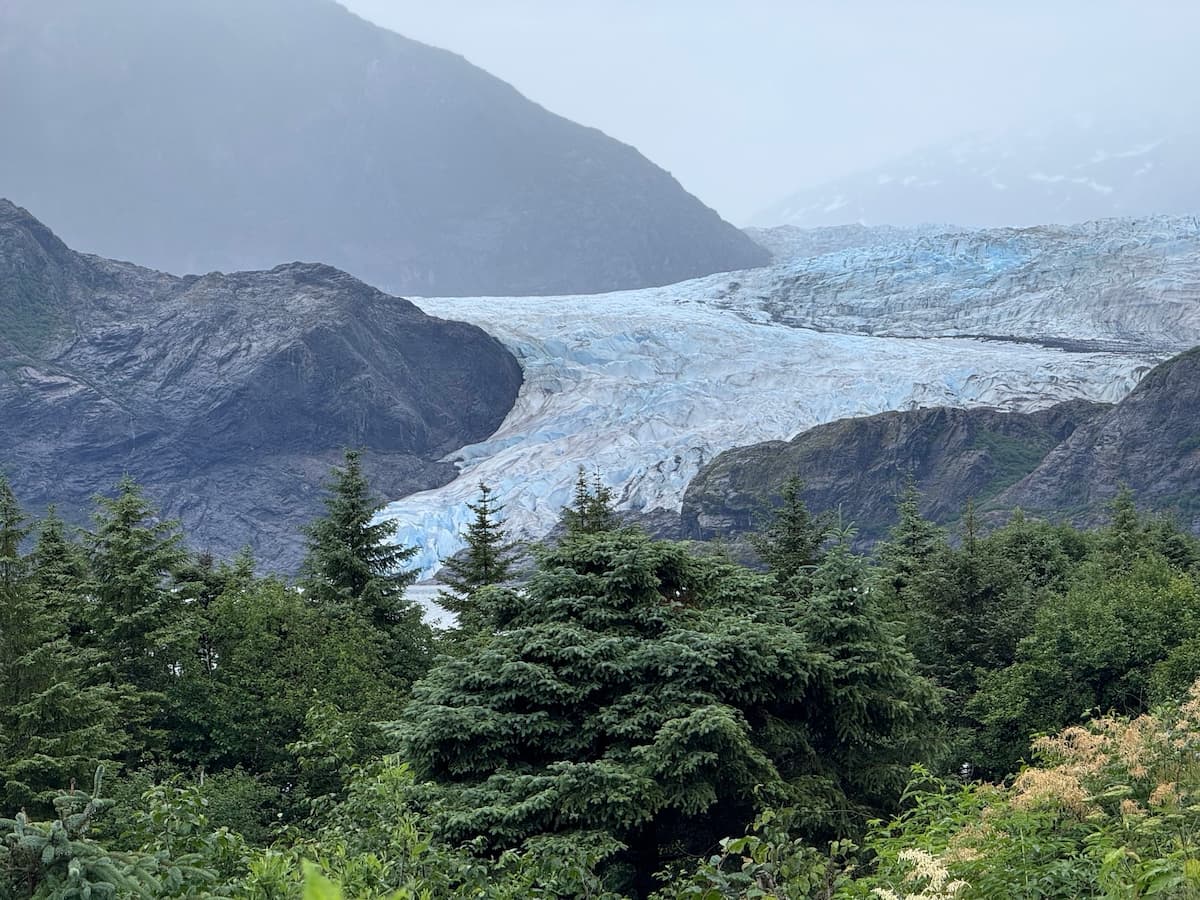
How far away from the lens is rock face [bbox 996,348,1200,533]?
67438 millimetres

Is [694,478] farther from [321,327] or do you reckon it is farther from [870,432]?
[321,327]

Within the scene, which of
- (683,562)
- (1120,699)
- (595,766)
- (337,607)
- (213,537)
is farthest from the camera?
(213,537)

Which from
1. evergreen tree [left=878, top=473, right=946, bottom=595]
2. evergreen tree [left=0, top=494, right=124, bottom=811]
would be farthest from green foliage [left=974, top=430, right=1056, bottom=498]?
evergreen tree [left=0, top=494, right=124, bottom=811]

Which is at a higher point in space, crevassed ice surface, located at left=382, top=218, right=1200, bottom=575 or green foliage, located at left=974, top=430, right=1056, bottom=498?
crevassed ice surface, located at left=382, top=218, right=1200, bottom=575

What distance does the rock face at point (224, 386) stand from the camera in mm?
90938

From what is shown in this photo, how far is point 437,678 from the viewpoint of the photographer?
14055 mm

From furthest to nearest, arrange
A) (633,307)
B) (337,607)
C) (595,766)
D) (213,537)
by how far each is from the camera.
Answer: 1. (633,307)
2. (213,537)
3. (337,607)
4. (595,766)

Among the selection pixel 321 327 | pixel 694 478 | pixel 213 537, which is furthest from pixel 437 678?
pixel 321 327

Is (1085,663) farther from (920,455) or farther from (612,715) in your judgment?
(920,455)

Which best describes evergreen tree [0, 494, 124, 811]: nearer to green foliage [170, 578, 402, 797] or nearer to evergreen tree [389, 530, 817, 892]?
green foliage [170, 578, 402, 797]

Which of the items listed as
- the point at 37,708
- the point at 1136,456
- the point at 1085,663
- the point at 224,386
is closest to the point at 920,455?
the point at 1136,456

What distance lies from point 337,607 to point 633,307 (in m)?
74.6

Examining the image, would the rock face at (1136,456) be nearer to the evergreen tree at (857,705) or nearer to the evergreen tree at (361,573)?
the evergreen tree at (361,573)

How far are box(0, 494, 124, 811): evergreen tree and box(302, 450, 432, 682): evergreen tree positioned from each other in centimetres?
934
